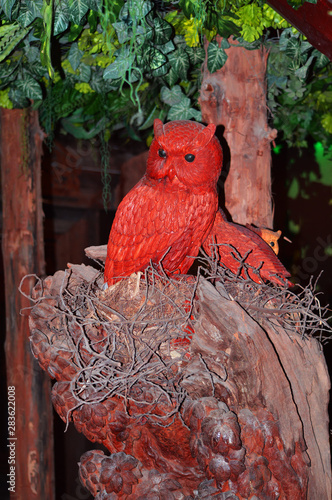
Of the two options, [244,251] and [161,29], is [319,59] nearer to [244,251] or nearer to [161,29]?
[161,29]

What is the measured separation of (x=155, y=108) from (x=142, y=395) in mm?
1037

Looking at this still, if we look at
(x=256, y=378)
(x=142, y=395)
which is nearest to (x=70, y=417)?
(x=142, y=395)

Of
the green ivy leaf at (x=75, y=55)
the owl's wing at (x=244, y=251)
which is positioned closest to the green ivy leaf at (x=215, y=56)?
the green ivy leaf at (x=75, y=55)

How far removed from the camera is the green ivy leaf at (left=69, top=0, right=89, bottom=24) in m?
0.96

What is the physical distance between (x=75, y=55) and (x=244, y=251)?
725 millimetres

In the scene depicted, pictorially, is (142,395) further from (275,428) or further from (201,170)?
(201,170)

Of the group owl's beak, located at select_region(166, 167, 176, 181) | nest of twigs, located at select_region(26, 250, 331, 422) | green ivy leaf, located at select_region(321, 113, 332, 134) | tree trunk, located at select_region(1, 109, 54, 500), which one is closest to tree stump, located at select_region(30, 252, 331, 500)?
nest of twigs, located at select_region(26, 250, 331, 422)

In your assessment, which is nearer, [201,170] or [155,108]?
[201,170]

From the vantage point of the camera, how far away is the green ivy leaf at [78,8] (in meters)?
0.96

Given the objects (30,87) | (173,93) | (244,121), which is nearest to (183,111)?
(173,93)

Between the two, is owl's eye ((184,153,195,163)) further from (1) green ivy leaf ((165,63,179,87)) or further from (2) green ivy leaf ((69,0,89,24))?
(1) green ivy leaf ((165,63,179,87))

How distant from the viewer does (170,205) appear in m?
0.92

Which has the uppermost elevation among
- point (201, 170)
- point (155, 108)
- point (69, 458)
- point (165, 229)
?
point (155, 108)

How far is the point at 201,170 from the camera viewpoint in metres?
0.89
